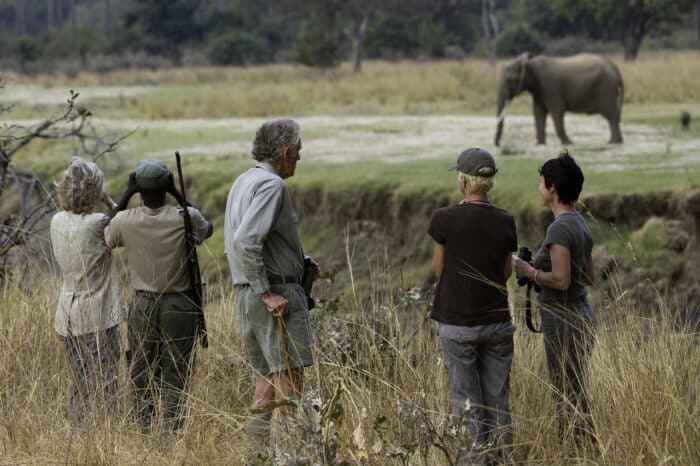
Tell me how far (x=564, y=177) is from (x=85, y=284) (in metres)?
2.40

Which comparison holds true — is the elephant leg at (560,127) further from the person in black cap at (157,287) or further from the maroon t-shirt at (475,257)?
the maroon t-shirt at (475,257)

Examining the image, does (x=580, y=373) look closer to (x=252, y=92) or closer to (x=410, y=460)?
(x=410, y=460)

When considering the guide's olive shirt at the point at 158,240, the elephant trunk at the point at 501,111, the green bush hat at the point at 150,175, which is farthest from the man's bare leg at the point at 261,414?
the elephant trunk at the point at 501,111

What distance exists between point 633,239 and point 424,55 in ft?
161

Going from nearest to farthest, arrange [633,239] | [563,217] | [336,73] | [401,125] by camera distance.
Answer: [563,217] < [633,239] < [401,125] < [336,73]

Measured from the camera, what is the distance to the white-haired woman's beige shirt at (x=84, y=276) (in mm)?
6066

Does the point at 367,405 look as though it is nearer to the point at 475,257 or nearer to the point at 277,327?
the point at 277,327

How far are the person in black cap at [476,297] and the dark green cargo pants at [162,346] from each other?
1401mm

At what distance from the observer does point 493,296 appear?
5324 millimetres

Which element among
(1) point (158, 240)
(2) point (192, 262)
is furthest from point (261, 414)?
(1) point (158, 240)

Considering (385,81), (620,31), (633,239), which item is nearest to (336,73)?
(385,81)

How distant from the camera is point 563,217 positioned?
5.54 metres

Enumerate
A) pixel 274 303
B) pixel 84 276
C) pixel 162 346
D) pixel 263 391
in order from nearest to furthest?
pixel 274 303
pixel 263 391
pixel 84 276
pixel 162 346

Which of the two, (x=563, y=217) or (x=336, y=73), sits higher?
(x=563, y=217)
